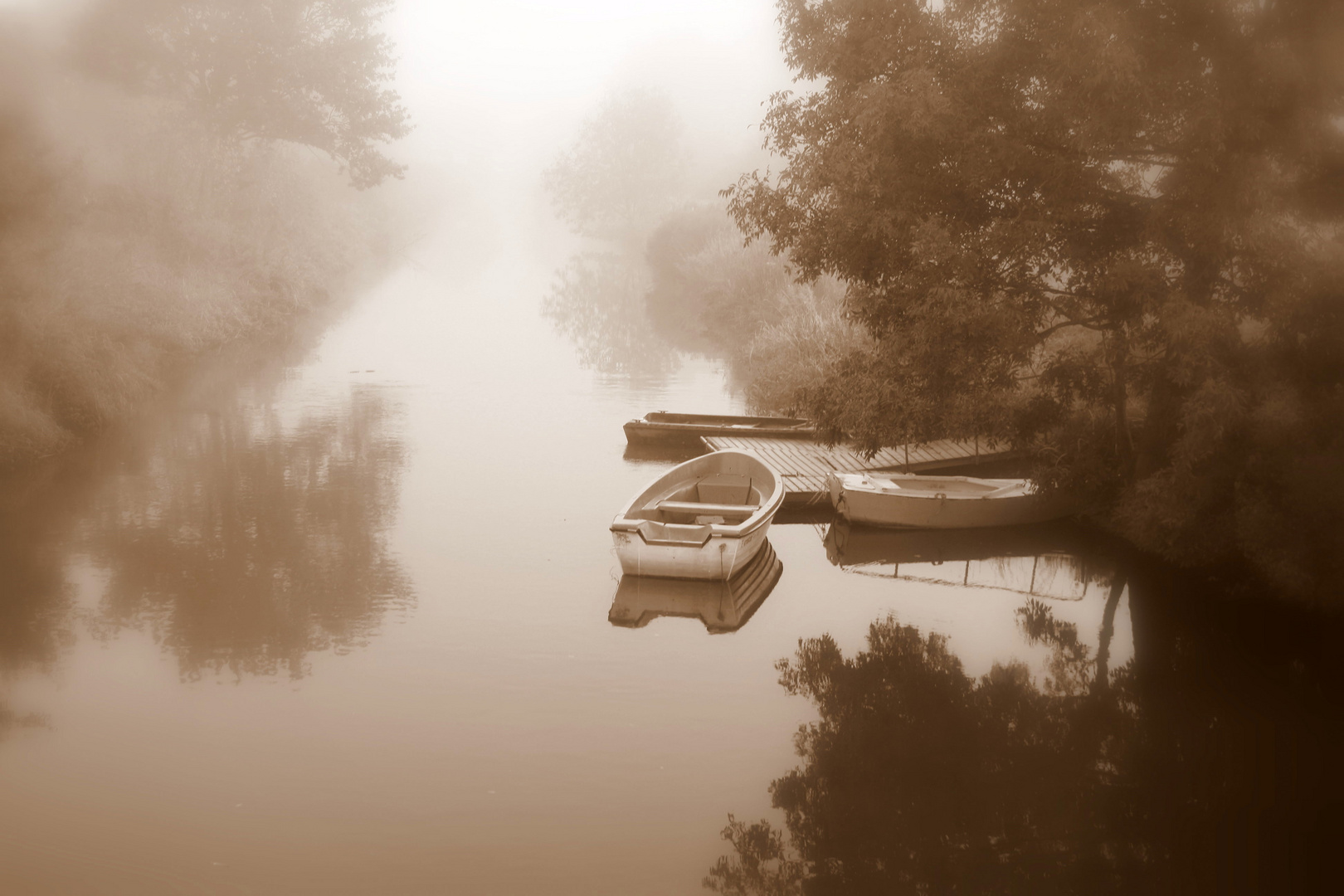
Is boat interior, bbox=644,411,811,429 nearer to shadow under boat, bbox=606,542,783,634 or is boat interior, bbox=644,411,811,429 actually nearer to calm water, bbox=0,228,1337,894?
calm water, bbox=0,228,1337,894

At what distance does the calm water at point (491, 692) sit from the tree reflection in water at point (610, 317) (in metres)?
15.9

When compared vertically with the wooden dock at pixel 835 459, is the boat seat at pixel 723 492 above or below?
below

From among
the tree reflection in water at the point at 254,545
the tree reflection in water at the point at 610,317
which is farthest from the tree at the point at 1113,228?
the tree reflection in water at the point at 610,317

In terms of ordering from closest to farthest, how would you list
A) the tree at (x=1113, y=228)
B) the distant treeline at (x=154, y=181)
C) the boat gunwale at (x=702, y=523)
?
the tree at (x=1113, y=228)
the boat gunwale at (x=702, y=523)
the distant treeline at (x=154, y=181)

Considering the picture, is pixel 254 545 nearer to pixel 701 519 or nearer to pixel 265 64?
pixel 701 519

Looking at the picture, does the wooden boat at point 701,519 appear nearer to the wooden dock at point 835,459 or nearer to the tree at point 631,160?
the wooden dock at point 835,459

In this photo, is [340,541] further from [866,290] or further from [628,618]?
[866,290]

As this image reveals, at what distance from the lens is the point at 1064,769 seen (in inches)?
324

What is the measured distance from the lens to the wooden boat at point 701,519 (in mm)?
11758

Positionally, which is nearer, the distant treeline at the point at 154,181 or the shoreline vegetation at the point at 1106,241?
the shoreline vegetation at the point at 1106,241

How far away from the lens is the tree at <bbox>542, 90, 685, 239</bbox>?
62.1 metres

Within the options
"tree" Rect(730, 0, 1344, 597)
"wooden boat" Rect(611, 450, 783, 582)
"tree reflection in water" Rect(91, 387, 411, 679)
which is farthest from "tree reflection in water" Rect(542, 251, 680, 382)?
"tree" Rect(730, 0, 1344, 597)

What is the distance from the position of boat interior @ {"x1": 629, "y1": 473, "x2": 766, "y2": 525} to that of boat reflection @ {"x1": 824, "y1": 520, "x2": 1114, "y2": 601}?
1350mm

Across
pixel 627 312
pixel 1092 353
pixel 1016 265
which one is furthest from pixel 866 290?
pixel 627 312
